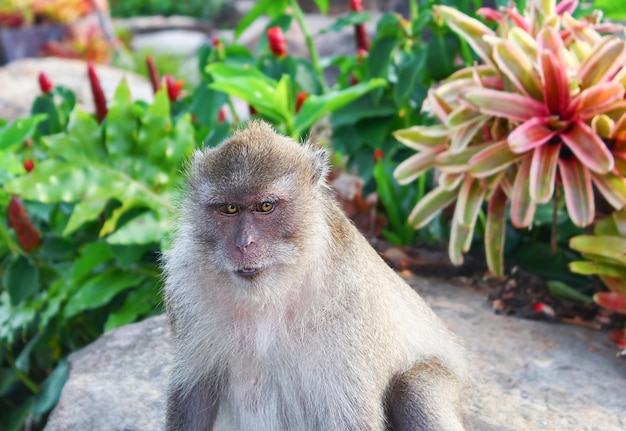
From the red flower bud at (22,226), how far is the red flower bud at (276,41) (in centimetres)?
201

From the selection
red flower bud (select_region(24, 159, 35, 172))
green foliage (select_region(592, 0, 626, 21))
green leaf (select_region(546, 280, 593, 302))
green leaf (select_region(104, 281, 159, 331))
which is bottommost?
green leaf (select_region(546, 280, 593, 302))

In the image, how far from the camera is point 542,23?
168 inches

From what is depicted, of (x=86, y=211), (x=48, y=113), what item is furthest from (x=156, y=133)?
(x=48, y=113)

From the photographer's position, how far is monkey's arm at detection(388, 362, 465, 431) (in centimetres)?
277

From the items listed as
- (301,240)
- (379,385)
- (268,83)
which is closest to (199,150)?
(301,240)

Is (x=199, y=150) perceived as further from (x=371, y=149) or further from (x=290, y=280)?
(x=371, y=149)

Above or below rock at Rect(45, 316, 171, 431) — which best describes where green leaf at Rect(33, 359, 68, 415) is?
below

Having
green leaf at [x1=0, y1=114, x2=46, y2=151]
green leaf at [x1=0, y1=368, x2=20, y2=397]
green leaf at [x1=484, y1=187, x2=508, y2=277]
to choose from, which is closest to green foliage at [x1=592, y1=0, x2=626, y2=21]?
green leaf at [x1=484, y1=187, x2=508, y2=277]

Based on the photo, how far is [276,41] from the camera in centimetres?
→ 534

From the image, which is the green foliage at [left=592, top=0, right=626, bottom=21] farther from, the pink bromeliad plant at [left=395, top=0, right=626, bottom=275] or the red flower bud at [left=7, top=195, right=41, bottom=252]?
the red flower bud at [left=7, top=195, right=41, bottom=252]

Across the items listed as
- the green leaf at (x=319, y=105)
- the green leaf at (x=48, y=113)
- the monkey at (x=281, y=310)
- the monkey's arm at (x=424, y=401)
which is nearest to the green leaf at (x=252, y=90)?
the green leaf at (x=319, y=105)

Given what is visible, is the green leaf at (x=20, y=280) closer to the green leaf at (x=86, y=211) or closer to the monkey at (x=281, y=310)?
the green leaf at (x=86, y=211)

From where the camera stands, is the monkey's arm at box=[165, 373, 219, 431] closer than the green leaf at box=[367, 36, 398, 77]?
Yes

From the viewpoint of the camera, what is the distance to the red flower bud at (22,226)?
172 inches
